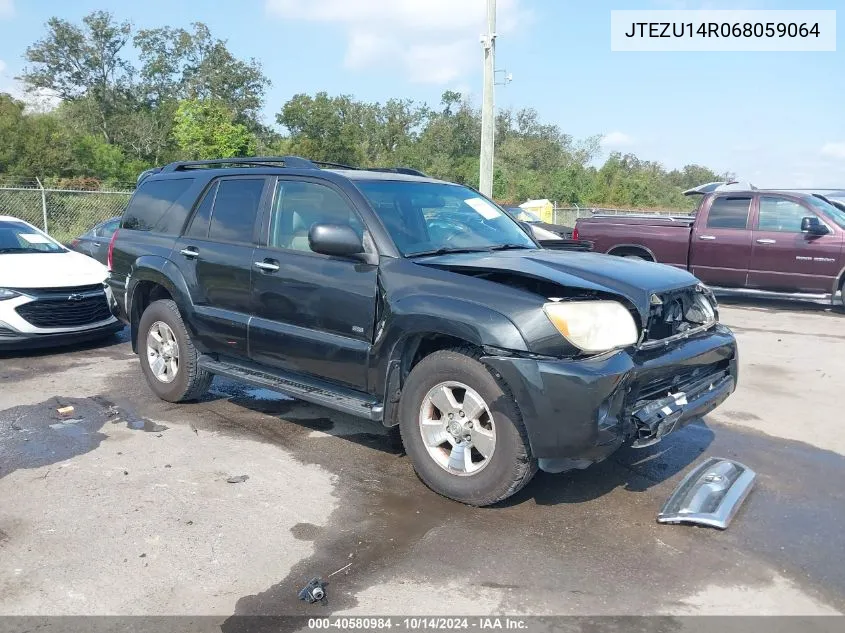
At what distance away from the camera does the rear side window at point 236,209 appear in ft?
16.6

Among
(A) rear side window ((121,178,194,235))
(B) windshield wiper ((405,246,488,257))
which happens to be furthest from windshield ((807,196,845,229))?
(A) rear side window ((121,178,194,235))

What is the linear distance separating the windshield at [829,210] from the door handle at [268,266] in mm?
→ 9372

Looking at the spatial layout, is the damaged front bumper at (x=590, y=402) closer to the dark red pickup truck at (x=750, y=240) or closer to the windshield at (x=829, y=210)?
the dark red pickup truck at (x=750, y=240)

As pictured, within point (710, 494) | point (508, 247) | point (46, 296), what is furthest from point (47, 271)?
point (710, 494)

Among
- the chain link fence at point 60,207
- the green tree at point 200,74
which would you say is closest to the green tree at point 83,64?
the green tree at point 200,74

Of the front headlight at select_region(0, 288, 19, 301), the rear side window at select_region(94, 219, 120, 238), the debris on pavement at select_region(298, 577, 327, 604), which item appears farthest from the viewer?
the rear side window at select_region(94, 219, 120, 238)

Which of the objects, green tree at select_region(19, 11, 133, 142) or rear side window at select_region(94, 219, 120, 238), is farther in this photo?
green tree at select_region(19, 11, 133, 142)

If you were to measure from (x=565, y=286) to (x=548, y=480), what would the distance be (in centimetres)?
133

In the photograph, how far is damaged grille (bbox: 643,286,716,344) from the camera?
12.6 feet

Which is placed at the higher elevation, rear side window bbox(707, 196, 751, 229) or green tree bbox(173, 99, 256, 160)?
green tree bbox(173, 99, 256, 160)

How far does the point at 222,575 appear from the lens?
3.15 m

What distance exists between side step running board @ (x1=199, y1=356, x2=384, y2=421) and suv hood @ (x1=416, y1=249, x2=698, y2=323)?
3.08 ft

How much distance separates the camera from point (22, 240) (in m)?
8.46

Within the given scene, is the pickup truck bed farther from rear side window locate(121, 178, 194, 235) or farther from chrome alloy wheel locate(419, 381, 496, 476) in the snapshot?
chrome alloy wheel locate(419, 381, 496, 476)
